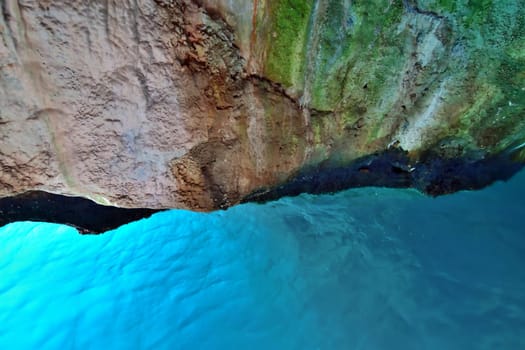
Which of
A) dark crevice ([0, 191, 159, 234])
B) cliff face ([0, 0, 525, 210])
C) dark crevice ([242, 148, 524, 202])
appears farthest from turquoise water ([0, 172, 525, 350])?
dark crevice ([0, 191, 159, 234])

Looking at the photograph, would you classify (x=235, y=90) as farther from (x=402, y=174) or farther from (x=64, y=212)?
(x=402, y=174)

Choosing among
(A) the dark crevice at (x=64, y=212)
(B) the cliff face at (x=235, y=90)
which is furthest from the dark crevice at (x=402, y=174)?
(A) the dark crevice at (x=64, y=212)

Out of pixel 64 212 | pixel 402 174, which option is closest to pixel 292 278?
pixel 402 174

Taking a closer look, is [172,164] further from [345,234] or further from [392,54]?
[345,234]

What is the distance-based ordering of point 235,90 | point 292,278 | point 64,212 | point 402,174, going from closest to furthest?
1. point 235,90
2. point 64,212
3. point 402,174
4. point 292,278

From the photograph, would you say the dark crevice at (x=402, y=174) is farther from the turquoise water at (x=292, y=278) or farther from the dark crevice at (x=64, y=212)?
the dark crevice at (x=64, y=212)
